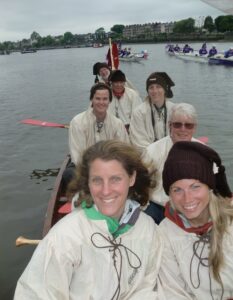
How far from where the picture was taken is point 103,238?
2.41m

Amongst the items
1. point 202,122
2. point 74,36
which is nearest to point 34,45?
point 74,36

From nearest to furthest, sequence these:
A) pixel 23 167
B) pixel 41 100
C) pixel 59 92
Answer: pixel 23 167 < pixel 41 100 < pixel 59 92

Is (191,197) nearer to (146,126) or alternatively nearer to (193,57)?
(146,126)

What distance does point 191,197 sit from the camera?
2504mm

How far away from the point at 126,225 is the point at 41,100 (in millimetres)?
22805

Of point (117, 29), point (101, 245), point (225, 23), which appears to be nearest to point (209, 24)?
point (225, 23)

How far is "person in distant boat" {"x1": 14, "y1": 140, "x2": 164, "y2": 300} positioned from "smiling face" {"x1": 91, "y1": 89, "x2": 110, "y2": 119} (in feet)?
9.24

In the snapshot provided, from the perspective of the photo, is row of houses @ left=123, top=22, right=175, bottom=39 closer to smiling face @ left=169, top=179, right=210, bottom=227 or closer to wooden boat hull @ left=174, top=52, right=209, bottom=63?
wooden boat hull @ left=174, top=52, right=209, bottom=63

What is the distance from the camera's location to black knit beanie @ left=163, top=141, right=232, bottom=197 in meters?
2.48

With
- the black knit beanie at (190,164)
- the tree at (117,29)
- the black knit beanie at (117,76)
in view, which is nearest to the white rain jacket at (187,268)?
the black knit beanie at (190,164)

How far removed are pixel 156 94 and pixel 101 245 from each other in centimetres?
367

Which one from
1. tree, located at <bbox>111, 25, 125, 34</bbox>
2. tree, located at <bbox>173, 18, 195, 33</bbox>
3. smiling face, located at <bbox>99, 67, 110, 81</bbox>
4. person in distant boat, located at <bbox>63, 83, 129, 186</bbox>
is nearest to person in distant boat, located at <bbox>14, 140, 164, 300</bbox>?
person in distant boat, located at <bbox>63, 83, 129, 186</bbox>

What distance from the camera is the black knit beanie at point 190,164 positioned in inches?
97.7

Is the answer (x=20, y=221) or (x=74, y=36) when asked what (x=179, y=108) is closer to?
(x=20, y=221)
